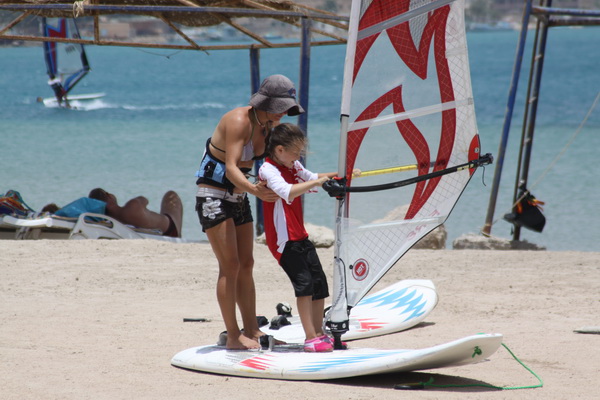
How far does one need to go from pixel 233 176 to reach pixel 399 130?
2.86 ft

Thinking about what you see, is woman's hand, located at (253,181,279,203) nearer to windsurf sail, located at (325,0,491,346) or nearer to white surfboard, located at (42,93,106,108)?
windsurf sail, located at (325,0,491,346)

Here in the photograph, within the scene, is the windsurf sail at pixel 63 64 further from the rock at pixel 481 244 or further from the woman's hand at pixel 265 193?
the woman's hand at pixel 265 193

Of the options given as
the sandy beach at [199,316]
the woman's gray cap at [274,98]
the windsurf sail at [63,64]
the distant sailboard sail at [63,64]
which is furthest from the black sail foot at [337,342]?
the windsurf sail at [63,64]

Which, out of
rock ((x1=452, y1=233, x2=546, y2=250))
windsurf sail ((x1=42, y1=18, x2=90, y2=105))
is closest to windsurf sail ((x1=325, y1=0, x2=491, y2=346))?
rock ((x1=452, y1=233, x2=546, y2=250))

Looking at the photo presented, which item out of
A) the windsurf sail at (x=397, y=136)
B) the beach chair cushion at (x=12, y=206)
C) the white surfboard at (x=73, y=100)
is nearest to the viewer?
the windsurf sail at (x=397, y=136)

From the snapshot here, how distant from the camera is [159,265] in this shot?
6.35 m

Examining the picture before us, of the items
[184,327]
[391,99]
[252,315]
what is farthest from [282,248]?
[184,327]

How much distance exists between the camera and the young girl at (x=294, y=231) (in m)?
3.64

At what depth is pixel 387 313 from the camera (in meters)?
4.82

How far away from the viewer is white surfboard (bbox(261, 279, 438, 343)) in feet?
14.7

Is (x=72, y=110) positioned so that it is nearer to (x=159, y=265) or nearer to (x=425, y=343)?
(x=159, y=265)

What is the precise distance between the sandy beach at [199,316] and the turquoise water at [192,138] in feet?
3.35

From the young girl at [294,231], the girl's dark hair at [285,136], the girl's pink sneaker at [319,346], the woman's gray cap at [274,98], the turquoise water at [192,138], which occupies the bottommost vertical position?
the turquoise water at [192,138]

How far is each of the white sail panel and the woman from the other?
1.10 feet
